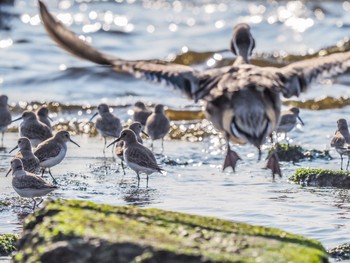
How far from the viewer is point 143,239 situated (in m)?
6.99

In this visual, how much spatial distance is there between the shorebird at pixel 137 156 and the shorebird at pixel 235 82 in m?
3.97

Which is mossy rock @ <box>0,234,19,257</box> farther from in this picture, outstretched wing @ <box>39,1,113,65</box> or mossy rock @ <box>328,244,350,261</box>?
mossy rock @ <box>328,244,350,261</box>

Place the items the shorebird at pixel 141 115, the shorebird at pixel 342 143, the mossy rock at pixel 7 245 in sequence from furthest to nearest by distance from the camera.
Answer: the shorebird at pixel 141 115
the shorebird at pixel 342 143
the mossy rock at pixel 7 245

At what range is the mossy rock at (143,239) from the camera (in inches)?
270

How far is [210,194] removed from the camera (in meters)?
11.9

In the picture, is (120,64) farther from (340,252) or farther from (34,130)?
(34,130)

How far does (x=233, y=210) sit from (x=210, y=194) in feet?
3.40

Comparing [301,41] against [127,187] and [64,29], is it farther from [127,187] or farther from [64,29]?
[64,29]

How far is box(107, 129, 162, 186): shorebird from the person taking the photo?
12922mm

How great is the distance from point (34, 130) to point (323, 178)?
4.91 meters

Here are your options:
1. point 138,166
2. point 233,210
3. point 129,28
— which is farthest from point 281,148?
point 129,28

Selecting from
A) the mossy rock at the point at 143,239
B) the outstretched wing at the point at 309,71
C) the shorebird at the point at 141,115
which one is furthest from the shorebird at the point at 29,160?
the outstretched wing at the point at 309,71

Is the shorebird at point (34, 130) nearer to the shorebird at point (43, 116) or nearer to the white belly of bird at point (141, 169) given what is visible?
the shorebird at point (43, 116)

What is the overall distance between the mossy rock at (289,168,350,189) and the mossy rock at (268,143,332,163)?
1.67 metres
